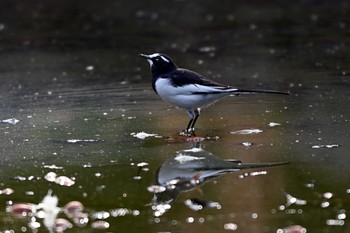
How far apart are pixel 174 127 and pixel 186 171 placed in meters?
1.61

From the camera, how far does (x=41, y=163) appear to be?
21.8ft

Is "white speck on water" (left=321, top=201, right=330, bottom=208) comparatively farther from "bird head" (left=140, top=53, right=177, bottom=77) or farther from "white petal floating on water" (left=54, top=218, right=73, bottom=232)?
"bird head" (left=140, top=53, right=177, bottom=77)

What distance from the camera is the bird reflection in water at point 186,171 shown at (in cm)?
568

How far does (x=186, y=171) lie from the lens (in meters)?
6.25

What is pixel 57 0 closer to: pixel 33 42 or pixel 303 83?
pixel 33 42

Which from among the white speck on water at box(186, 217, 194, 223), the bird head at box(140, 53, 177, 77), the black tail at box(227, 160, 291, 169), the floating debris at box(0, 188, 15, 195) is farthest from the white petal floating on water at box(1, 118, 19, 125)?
the white speck on water at box(186, 217, 194, 223)

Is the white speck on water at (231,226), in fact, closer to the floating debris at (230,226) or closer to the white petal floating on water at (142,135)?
the floating debris at (230,226)

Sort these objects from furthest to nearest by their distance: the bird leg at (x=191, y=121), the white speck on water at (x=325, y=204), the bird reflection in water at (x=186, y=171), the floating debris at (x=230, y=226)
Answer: the bird leg at (x=191, y=121) < the bird reflection in water at (x=186, y=171) < the white speck on water at (x=325, y=204) < the floating debris at (x=230, y=226)

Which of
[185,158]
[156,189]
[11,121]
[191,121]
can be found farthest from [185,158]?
[11,121]

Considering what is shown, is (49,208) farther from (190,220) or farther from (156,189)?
(190,220)

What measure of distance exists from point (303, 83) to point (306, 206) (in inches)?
177

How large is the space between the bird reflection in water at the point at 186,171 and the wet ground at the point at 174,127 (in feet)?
0.04

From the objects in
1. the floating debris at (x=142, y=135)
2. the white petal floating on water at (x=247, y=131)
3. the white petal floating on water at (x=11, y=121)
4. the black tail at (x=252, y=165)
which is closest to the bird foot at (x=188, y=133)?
the floating debris at (x=142, y=135)

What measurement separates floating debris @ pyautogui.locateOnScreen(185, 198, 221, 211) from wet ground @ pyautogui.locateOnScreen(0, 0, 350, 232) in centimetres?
1
